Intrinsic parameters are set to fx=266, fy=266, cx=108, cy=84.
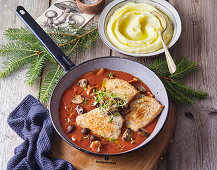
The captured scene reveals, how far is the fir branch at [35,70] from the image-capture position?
4426mm

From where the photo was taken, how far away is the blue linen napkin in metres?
3.49

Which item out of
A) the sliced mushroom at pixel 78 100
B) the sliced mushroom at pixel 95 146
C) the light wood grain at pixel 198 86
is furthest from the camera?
the sliced mushroom at pixel 78 100

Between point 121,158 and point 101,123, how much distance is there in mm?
541

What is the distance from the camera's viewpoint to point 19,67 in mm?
4750

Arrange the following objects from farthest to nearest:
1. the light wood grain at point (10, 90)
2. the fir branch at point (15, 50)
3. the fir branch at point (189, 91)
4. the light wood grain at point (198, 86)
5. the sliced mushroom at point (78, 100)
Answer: the fir branch at point (15, 50)
the fir branch at point (189, 91)
the light wood grain at point (10, 90)
the sliced mushroom at point (78, 100)
the light wood grain at point (198, 86)

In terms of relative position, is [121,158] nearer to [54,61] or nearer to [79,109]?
[79,109]

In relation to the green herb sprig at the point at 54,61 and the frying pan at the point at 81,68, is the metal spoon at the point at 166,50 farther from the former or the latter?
the frying pan at the point at 81,68

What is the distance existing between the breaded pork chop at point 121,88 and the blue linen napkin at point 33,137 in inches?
39.5

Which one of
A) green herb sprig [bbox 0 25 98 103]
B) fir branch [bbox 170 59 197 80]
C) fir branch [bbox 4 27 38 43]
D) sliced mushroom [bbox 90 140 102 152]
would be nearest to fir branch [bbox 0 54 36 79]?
green herb sprig [bbox 0 25 98 103]

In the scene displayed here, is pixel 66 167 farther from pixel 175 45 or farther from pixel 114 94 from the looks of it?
pixel 175 45

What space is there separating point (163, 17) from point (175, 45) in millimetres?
557

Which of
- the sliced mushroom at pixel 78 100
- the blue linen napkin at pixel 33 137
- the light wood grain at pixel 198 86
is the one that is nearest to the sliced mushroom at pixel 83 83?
the sliced mushroom at pixel 78 100

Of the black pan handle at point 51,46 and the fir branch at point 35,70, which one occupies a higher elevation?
the black pan handle at point 51,46

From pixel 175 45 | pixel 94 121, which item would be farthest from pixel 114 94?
pixel 175 45
